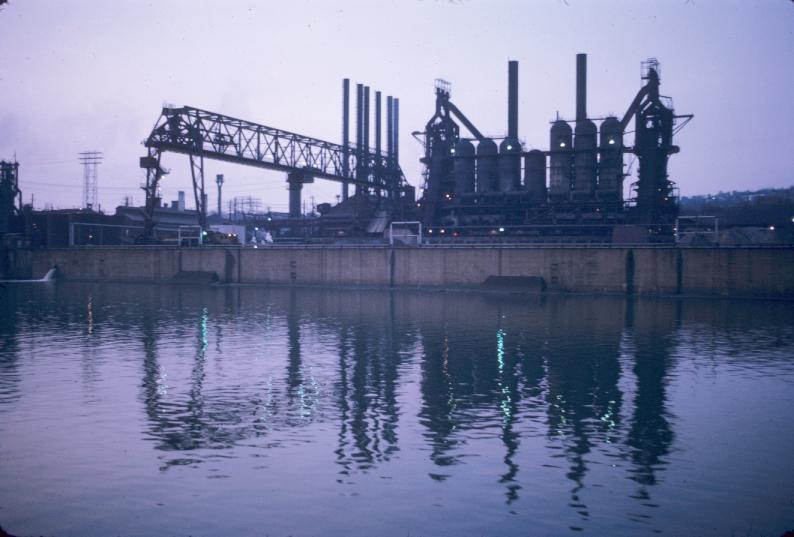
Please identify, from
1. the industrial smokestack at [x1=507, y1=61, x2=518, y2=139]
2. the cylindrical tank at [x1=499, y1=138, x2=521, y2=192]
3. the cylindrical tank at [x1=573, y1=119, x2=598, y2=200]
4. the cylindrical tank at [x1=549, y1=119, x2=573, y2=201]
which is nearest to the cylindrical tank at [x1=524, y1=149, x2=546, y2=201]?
the cylindrical tank at [x1=549, y1=119, x2=573, y2=201]

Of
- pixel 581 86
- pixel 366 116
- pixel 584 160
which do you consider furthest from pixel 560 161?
pixel 366 116

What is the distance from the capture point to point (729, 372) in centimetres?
2092

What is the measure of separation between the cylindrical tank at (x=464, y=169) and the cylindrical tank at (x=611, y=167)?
516 inches

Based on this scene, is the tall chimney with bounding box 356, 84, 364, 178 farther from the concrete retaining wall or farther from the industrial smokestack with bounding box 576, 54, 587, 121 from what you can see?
the concrete retaining wall

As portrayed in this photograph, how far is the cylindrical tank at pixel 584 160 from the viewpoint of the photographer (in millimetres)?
68375

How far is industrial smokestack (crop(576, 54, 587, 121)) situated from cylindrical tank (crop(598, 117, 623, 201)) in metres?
10.7

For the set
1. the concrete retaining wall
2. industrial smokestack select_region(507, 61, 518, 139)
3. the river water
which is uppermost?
industrial smokestack select_region(507, 61, 518, 139)

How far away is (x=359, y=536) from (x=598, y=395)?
9.95 m

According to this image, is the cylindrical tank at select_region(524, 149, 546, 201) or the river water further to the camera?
the cylindrical tank at select_region(524, 149, 546, 201)

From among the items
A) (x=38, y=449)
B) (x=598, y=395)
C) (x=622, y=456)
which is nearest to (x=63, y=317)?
(x=38, y=449)

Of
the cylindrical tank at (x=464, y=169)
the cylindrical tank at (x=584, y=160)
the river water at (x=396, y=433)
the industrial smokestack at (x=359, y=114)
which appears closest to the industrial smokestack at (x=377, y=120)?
the industrial smokestack at (x=359, y=114)

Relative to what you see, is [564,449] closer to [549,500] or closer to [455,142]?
[549,500]

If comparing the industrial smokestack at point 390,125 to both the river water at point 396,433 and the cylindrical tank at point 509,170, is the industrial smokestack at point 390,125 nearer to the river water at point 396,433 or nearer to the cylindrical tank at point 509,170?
the cylindrical tank at point 509,170

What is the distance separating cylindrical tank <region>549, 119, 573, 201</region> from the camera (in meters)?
69.5
